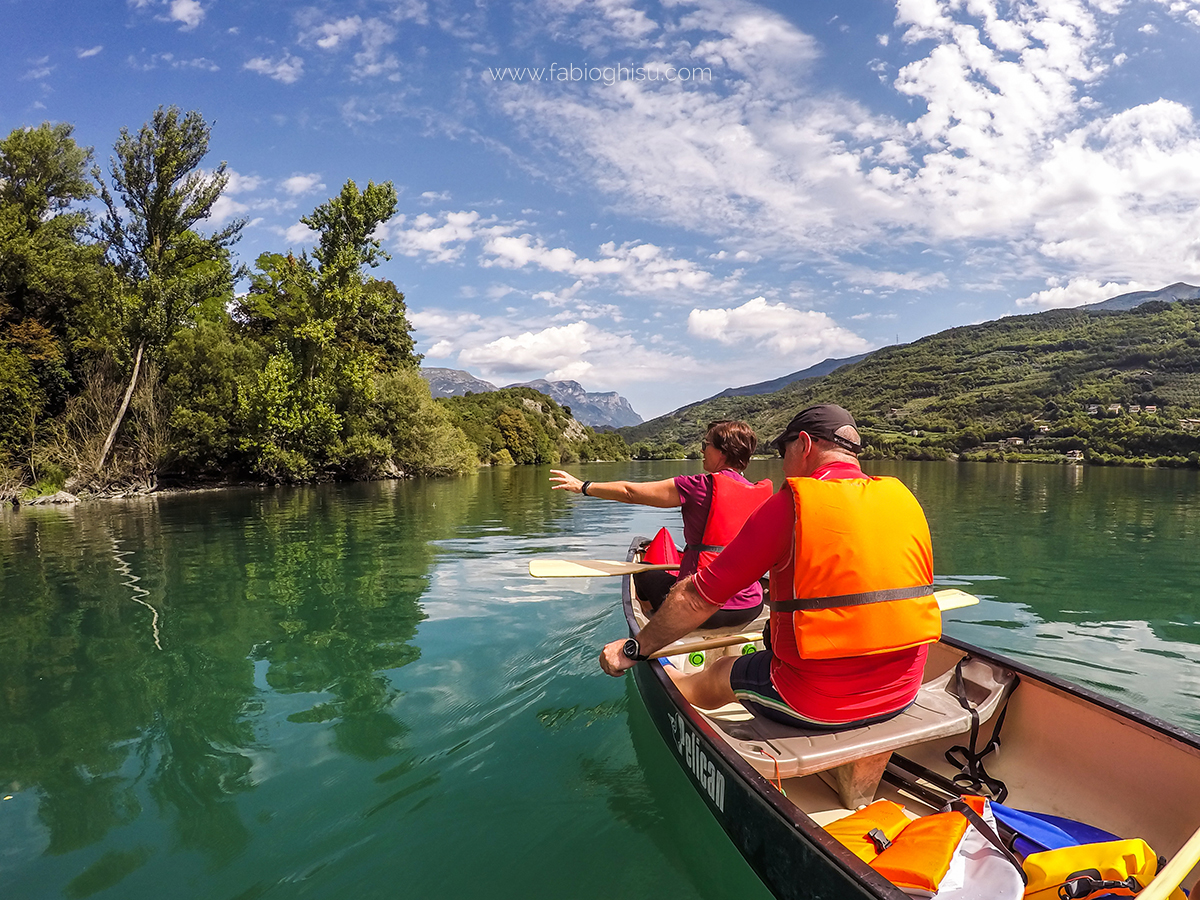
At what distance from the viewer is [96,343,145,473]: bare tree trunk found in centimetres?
2423

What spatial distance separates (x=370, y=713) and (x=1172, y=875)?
15.5 ft

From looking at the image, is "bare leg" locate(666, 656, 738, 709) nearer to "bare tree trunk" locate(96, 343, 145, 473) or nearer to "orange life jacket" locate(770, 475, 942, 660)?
"orange life jacket" locate(770, 475, 942, 660)

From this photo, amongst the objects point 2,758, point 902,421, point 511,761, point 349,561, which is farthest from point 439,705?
point 902,421

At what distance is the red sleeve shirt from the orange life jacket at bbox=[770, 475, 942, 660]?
93 millimetres

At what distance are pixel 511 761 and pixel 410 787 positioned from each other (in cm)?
67

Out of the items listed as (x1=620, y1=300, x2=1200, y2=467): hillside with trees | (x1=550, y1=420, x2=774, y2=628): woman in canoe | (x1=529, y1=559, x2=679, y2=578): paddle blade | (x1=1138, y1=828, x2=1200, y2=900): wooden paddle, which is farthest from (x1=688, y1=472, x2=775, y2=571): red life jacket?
(x1=620, y1=300, x2=1200, y2=467): hillside with trees

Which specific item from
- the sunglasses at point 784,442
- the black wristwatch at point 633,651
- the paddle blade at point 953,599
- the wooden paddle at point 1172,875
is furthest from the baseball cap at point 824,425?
the paddle blade at point 953,599

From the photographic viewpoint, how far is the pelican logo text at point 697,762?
109 inches

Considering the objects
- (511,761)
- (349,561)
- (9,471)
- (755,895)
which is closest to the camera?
(755,895)

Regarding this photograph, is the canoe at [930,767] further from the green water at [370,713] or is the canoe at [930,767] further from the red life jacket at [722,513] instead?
the red life jacket at [722,513]

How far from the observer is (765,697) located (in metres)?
3.15

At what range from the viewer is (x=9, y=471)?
2111cm

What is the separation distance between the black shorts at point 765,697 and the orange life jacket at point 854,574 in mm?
455

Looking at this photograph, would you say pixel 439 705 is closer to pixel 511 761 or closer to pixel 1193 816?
pixel 511 761
